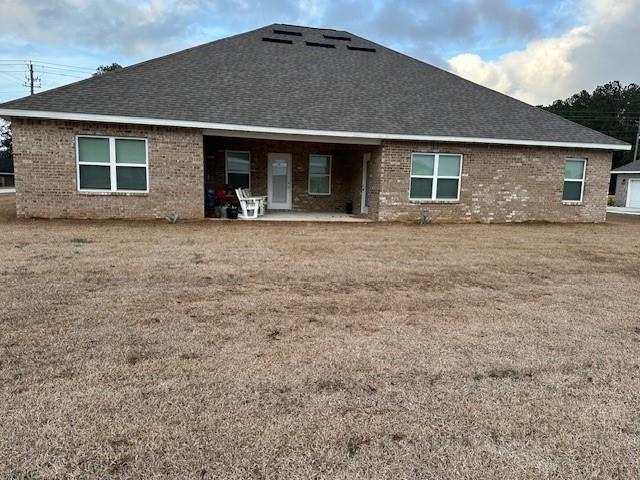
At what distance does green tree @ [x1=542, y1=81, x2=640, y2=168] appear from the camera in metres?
57.4

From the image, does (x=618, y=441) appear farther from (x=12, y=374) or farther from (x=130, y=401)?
(x=12, y=374)

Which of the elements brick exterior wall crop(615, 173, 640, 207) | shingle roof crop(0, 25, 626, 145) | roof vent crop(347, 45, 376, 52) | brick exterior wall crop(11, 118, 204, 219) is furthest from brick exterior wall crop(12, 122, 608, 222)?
brick exterior wall crop(615, 173, 640, 207)

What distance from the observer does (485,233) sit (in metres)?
12.1

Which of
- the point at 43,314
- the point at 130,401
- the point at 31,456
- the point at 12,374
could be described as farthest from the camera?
the point at 43,314

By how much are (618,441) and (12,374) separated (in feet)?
12.6

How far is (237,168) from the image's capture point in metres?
16.3

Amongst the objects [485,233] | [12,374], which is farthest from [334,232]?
[12,374]

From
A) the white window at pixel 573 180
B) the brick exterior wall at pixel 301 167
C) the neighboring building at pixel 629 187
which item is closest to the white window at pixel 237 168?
the brick exterior wall at pixel 301 167

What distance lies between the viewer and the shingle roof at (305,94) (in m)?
12.4

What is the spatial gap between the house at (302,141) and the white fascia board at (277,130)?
0.04 m

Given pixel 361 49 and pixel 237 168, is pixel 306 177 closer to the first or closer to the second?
pixel 237 168

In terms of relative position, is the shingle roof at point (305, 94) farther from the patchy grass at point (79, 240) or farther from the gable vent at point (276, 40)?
the patchy grass at point (79, 240)

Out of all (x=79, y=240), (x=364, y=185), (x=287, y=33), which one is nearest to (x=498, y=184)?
(x=364, y=185)

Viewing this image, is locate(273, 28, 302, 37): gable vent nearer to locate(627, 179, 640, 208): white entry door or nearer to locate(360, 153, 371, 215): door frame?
locate(360, 153, 371, 215): door frame
